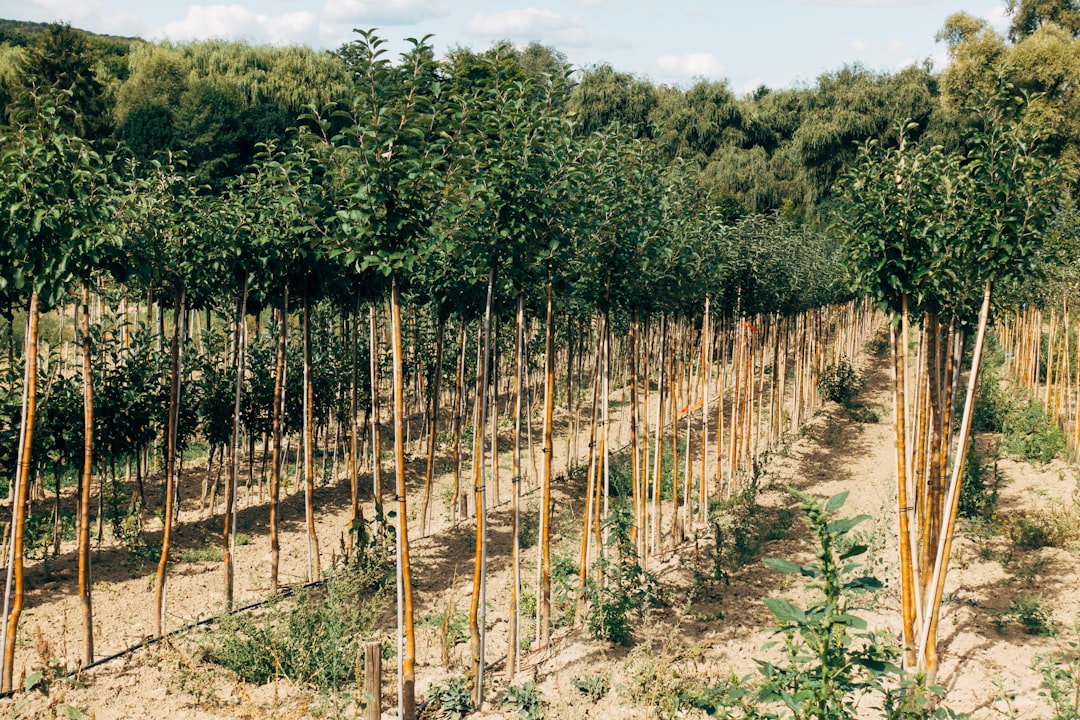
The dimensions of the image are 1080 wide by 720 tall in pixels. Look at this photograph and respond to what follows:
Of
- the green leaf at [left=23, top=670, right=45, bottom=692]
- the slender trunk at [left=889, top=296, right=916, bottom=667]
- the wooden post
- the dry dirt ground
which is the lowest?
the dry dirt ground

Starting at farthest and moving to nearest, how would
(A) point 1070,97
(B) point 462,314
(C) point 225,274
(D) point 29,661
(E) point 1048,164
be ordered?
(A) point 1070,97 → (B) point 462,314 → (C) point 225,274 → (D) point 29,661 → (E) point 1048,164

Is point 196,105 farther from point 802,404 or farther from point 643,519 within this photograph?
point 643,519

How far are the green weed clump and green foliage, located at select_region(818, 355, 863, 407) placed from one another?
17737 mm

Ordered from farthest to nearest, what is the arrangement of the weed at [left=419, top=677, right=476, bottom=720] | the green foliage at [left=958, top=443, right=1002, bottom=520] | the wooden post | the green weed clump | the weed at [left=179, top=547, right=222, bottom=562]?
1. the green foliage at [left=958, top=443, right=1002, bottom=520]
2. the weed at [left=179, top=547, right=222, bottom=562]
3. the green weed clump
4. the weed at [left=419, top=677, right=476, bottom=720]
5. the wooden post

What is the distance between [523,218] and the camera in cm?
705

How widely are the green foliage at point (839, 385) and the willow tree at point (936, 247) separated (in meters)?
15.4

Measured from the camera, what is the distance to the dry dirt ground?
7.09 meters

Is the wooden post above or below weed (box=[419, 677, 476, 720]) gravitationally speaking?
above

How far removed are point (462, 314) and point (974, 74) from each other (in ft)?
100

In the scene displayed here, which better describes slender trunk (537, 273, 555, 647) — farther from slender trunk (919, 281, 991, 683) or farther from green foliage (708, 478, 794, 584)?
slender trunk (919, 281, 991, 683)

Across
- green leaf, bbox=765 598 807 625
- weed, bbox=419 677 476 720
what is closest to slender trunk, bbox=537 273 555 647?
weed, bbox=419 677 476 720

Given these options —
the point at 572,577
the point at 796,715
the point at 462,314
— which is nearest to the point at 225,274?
the point at 462,314

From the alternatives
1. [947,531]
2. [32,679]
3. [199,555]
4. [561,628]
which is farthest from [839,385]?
[32,679]

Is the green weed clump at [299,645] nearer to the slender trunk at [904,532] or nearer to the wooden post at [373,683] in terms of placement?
the wooden post at [373,683]
